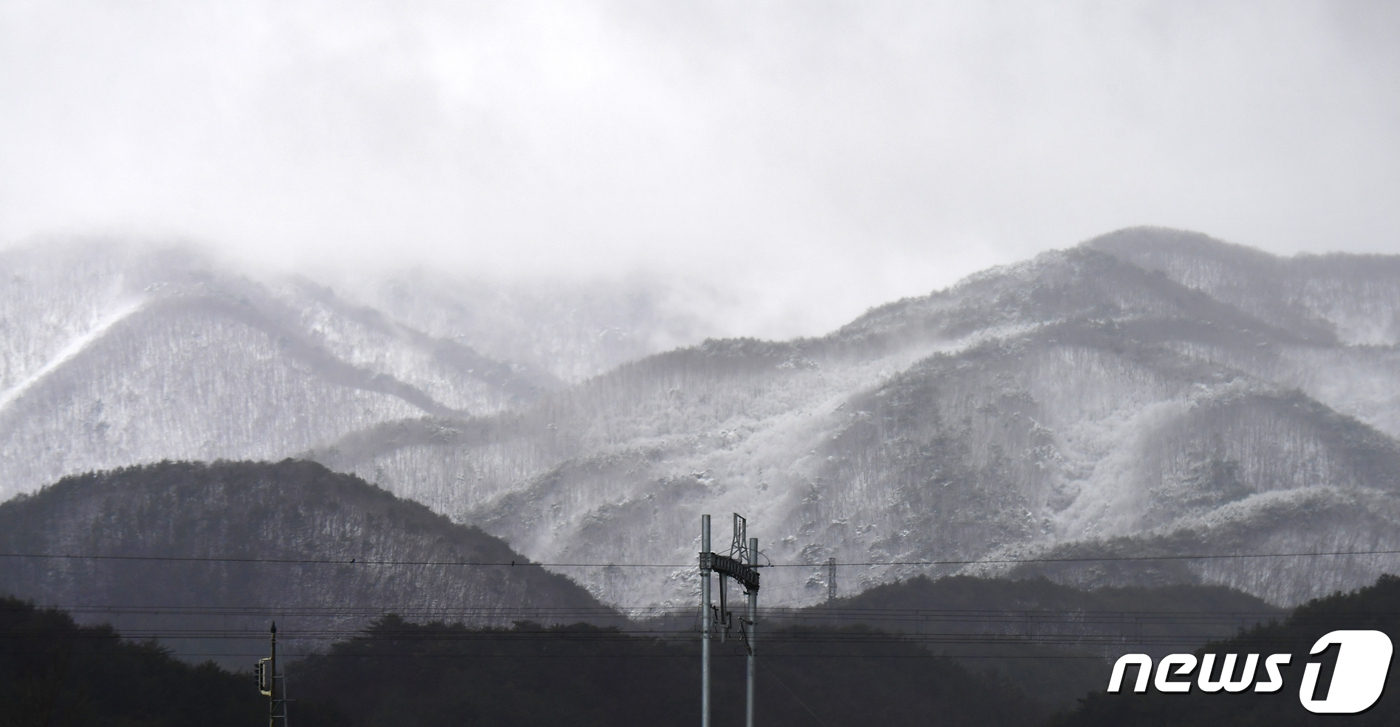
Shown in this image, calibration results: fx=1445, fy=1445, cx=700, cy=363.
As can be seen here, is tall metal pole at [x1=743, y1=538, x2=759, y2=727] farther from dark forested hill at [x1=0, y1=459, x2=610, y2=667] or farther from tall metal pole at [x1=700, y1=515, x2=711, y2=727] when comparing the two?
dark forested hill at [x1=0, y1=459, x2=610, y2=667]

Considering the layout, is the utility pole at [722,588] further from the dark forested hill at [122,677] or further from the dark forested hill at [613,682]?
the dark forested hill at [613,682]

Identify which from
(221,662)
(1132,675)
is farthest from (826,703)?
(221,662)

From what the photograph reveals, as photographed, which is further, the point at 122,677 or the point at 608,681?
the point at 608,681

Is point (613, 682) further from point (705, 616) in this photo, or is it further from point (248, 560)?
point (705, 616)

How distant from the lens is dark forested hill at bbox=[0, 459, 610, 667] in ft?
544

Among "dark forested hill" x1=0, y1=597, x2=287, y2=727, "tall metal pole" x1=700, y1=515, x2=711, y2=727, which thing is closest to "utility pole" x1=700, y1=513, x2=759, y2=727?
"tall metal pole" x1=700, y1=515, x2=711, y2=727

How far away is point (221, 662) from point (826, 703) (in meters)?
78.8

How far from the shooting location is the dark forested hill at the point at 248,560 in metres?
166

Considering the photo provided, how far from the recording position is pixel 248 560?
174 m

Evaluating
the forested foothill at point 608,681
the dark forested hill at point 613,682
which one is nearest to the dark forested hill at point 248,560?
the dark forested hill at point 613,682

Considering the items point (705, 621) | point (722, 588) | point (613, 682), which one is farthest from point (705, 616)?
point (613, 682)

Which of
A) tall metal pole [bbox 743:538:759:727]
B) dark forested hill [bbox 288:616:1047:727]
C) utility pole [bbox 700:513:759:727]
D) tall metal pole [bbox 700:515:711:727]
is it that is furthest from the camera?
dark forested hill [bbox 288:616:1047:727]

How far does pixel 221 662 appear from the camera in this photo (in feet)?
566

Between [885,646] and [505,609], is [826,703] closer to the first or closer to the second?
[885,646]
